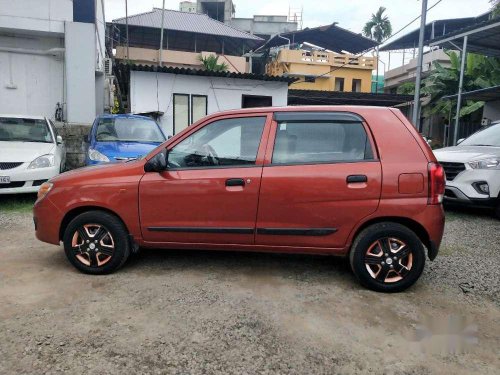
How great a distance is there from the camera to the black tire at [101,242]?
3883 mm

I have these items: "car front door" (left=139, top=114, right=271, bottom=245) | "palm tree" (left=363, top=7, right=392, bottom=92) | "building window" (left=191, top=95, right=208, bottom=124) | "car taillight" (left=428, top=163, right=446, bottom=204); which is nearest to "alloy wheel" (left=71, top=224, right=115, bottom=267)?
"car front door" (left=139, top=114, right=271, bottom=245)

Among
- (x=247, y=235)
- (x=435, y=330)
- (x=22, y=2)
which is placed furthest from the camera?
(x=22, y=2)

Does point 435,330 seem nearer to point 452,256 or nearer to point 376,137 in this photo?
point 376,137

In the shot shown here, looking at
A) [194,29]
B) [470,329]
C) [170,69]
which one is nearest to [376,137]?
[470,329]

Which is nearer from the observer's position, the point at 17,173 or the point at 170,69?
the point at 17,173

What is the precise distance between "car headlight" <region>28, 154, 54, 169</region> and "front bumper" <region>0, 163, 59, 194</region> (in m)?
0.07

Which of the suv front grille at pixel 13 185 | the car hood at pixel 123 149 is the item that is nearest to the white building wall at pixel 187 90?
the car hood at pixel 123 149

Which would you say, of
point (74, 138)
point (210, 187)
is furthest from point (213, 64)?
point (210, 187)

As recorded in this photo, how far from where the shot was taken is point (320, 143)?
378cm

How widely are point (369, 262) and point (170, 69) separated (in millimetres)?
11259

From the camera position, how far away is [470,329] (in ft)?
10.2

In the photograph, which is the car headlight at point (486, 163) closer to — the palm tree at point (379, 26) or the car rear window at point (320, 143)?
the car rear window at point (320, 143)

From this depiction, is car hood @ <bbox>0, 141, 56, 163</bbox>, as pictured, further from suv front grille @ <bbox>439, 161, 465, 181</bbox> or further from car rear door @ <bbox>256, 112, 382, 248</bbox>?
suv front grille @ <bbox>439, 161, 465, 181</bbox>

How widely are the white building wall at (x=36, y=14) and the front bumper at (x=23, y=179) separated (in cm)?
677
